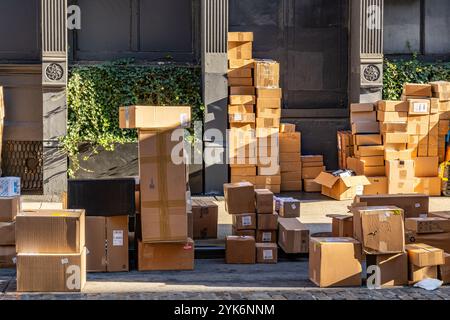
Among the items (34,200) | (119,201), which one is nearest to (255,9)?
(34,200)

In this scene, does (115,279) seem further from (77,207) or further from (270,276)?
(270,276)

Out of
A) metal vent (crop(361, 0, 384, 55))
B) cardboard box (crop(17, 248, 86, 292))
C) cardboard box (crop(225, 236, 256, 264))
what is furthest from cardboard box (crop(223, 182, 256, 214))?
metal vent (crop(361, 0, 384, 55))

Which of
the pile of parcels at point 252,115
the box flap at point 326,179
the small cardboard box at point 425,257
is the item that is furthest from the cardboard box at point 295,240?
the pile of parcels at point 252,115

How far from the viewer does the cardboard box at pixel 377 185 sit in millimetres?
17266

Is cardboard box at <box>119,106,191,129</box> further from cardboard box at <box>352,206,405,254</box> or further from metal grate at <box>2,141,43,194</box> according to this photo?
metal grate at <box>2,141,43,194</box>

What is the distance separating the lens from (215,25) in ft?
57.5

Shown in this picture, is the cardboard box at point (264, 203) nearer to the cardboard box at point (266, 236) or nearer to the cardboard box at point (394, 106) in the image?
the cardboard box at point (266, 236)

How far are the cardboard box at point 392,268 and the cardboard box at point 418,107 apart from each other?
779 cm

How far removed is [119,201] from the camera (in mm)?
10805

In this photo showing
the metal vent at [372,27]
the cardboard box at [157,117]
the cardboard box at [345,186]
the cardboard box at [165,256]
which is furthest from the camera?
the metal vent at [372,27]

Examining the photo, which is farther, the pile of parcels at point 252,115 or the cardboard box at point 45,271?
the pile of parcels at point 252,115

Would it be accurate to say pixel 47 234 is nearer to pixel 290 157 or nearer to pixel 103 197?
pixel 103 197

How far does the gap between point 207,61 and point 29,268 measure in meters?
8.86

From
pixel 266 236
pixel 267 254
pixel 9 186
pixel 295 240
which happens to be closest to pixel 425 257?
pixel 295 240
